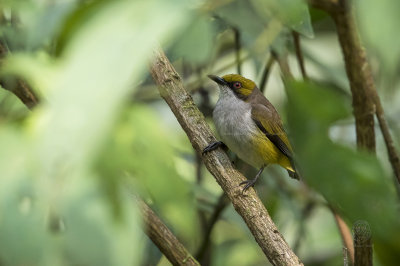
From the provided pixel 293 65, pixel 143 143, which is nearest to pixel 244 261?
pixel 293 65

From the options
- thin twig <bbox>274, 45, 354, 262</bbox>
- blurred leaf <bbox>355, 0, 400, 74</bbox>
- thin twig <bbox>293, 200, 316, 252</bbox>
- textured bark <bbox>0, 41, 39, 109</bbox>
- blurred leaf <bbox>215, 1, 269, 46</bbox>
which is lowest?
thin twig <bbox>293, 200, 316, 252</bbox>

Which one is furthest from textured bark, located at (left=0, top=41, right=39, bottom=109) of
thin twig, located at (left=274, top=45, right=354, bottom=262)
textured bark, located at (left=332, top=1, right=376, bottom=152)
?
textured bark, located at (left=332, top=1, right=376, bottom=152)

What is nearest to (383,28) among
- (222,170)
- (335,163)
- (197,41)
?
(197,41)

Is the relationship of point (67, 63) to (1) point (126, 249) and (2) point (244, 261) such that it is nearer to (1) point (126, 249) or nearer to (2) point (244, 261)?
(1) point (126, 249)

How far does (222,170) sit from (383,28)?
193 cm

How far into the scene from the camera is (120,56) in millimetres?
995

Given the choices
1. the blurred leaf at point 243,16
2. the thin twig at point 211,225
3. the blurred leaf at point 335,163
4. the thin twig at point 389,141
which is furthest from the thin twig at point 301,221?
the blurred leaf at point 335,163

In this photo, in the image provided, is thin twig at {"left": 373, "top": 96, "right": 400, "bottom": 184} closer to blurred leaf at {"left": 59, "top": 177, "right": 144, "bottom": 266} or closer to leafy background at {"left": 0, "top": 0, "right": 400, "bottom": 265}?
leafy background at {"left": 0, "top": 0, "right": 400, "bottom": 265}

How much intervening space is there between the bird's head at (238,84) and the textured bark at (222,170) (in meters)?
1.96

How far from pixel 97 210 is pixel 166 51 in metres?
2.35

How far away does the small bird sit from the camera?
4.62 m

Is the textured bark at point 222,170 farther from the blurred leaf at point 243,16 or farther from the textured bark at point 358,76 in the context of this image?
the textured bark at point 358,76

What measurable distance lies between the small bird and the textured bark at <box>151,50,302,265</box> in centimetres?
158

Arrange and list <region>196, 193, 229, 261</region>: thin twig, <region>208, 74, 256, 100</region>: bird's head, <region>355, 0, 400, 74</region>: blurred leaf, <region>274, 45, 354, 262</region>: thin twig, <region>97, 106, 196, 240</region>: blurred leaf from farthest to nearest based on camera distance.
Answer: <region>208, 74, 256, 100</region>: bird's head
<region>196, 193, 229, 261</region>: thin twig
<region>274, 45, 354, 262</region>: thin twig
<region>97, 106, 196, 240</region>: blurred leaf
<region>355, 0, 400, 74</region>: blurred leaf
